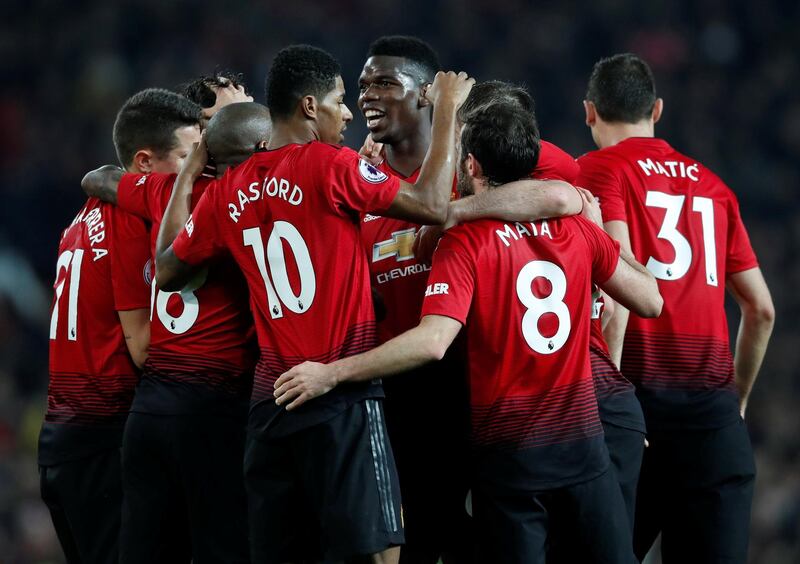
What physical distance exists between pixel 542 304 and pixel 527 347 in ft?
0.57

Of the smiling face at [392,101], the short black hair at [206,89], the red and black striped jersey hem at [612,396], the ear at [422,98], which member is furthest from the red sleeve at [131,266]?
the red and black striped jersey hem at [612,396]

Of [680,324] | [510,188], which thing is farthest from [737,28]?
[510,188]

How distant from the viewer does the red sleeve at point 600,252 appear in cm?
460

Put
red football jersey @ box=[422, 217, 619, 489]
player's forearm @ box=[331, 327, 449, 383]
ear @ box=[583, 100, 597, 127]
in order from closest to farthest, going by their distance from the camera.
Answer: player's forearm @ box=[331, 327, 449, 383], red football jersey @ box=[422, 217, 619, 489], ear @ box=[583, 100, 597, 127]

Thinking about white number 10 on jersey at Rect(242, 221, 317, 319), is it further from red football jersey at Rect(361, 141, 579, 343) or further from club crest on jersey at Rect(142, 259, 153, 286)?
club crest on jersey at Rect(142, 259, 153, 286)

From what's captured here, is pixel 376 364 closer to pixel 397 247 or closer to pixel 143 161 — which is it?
pixel 397 247

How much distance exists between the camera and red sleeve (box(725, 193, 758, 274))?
5703 millimetres

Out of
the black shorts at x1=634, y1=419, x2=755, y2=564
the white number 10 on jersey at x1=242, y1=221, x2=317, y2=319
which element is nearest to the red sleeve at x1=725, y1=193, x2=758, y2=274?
the black shorts at x1=634, y1=419, x2=755, y2=564

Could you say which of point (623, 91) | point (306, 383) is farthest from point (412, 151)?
point (306, 383)

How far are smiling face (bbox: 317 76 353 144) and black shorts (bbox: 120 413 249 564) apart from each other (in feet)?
4.26

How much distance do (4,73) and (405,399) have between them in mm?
11478

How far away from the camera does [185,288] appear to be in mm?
5004

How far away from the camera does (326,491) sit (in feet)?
14.3

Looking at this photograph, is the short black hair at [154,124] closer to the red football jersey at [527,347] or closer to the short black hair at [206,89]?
the short black hair at [206,89]
